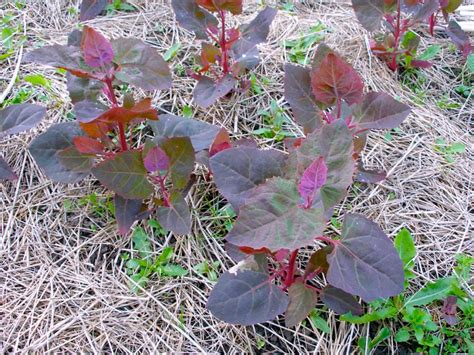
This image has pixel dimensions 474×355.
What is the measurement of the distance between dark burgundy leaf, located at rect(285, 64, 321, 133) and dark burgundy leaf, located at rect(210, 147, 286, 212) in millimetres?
277

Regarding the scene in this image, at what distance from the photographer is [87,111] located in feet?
4.49

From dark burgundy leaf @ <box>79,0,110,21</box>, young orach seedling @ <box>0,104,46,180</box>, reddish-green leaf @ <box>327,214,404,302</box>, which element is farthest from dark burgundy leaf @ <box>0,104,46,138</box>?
reddish-green leaf @ <box>327,214,404,302</box>

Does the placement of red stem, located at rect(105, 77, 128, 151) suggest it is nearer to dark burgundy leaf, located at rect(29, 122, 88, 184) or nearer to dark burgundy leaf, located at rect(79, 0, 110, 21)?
dark burgundy leaf, located at rect(29, 122, 88, 184)

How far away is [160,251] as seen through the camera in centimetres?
155

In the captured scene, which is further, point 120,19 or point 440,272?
point 120,19

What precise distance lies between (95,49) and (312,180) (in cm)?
69

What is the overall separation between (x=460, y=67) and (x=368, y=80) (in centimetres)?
50

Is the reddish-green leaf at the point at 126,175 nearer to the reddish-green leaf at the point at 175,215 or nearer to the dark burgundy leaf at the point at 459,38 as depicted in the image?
the reddish-green leaf at the point at 175,215

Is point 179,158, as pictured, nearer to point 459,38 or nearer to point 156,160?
point 156,160

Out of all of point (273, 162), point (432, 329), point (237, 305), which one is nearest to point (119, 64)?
point (273, 162)

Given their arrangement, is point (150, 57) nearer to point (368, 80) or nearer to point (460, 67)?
point (368, 80)

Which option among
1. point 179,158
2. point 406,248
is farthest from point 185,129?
point 406,248

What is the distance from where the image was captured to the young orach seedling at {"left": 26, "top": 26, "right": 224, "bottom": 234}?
1.38 metres

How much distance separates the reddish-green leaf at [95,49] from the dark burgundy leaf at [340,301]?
2.83 ft
